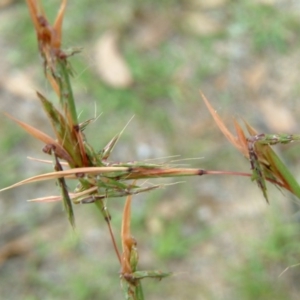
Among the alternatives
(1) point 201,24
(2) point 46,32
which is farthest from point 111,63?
(2) point 46,32

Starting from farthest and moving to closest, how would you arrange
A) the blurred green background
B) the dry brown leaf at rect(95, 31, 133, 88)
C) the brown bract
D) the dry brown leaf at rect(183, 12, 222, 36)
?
the dry brown leaf at rect(183, 12, 222, 36), the dry brown leaf at rect(95, 31, 133, 88), the blurred green background, the brown bract

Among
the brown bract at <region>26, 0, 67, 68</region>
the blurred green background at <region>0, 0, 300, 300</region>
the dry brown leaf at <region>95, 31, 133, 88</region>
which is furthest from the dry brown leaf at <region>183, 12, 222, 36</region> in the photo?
the brown bract at <region>26, 0, 67, 68</region>

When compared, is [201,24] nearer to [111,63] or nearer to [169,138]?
[111,63]

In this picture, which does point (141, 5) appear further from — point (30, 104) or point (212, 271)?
point (212, 271)

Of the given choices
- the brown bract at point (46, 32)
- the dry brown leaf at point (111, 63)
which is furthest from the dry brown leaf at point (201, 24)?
the brown bract at point (46, 32)

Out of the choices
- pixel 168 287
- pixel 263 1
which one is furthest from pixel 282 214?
pixel 263 1

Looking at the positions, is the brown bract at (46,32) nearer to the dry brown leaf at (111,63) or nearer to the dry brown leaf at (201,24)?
the dry brown leaf at (111,63)

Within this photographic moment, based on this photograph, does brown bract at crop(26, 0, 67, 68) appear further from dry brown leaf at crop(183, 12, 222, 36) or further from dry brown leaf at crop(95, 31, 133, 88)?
dry brown leaf at crop(183, 12, 222, 36)

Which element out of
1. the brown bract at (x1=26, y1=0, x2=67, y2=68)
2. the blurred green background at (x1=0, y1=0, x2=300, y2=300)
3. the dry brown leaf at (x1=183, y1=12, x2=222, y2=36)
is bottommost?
the brown bract at (x1=26, y1=0, x2=67, y2=68)

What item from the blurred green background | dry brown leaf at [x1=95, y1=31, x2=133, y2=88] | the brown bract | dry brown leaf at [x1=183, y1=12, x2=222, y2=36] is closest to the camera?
the brown bract
